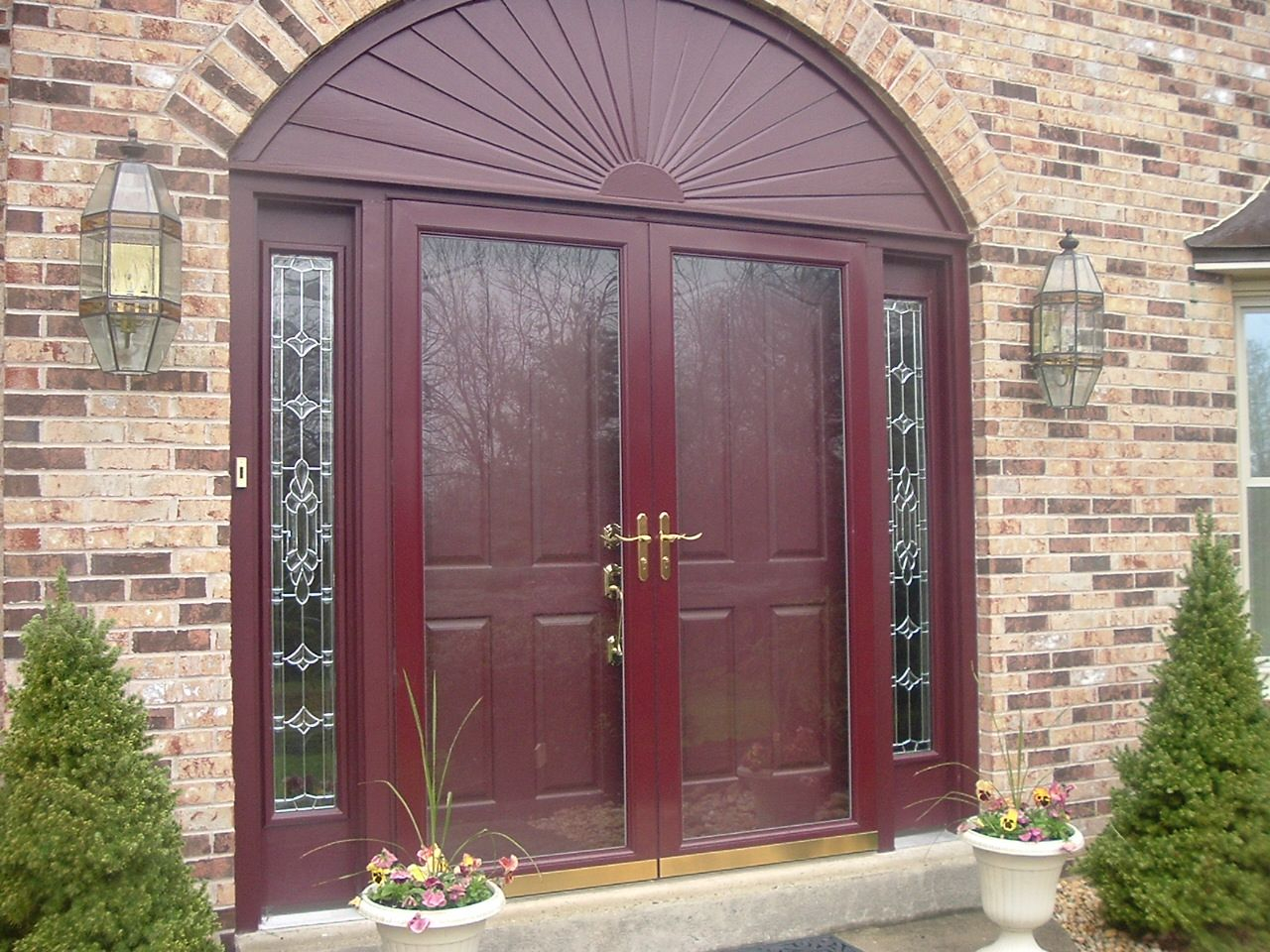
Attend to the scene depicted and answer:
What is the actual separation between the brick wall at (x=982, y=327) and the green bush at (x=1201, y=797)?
2.01 ft

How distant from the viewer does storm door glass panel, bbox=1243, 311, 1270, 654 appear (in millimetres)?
5336

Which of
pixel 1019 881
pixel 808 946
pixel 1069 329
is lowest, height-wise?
pixel 808 946

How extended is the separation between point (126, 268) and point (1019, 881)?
129 inches

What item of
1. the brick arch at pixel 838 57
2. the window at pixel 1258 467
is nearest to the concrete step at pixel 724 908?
the window at pixel 1258 467

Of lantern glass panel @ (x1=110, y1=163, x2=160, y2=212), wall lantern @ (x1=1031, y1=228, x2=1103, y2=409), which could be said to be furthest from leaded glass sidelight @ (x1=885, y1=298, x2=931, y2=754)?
lantern glass panel @ (x1=110, y1=163, x2=160, y2=212)

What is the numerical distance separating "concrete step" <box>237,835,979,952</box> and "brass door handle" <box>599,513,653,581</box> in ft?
3.58

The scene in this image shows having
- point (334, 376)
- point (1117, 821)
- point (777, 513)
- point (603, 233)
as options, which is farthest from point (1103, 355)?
point (334, 376)

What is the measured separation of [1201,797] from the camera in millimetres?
3850

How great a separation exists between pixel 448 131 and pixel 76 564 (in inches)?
70.2

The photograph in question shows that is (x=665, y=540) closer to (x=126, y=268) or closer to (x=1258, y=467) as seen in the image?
(x=126, y=268)

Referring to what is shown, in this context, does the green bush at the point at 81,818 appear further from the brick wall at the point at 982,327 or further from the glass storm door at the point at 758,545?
the glass storm door at the point at 758,545

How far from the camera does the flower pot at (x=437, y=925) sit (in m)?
3.04

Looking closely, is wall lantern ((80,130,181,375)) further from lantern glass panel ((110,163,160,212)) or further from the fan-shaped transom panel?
the fan-shaped transom panel

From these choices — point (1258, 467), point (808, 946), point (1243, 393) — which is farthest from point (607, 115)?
point (1258, 467)
